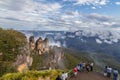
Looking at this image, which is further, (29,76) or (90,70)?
(90,70)

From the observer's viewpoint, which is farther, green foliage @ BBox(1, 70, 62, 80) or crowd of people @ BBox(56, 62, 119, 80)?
crowd of people @ BBox(56, 62, 119, 80)

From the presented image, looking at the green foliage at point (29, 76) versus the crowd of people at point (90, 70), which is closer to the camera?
the green foliage at point (29, 76)

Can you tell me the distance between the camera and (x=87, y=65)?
64.0 metres

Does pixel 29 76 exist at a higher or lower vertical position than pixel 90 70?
higher

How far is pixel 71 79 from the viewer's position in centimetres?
5316

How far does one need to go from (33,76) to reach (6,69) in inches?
4773

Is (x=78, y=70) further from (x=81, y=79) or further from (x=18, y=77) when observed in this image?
(x=18, y=77)

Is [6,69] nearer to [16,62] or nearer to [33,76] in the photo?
[16,62]

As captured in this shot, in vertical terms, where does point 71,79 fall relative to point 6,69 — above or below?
above

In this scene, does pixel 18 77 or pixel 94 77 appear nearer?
pixel 18 77

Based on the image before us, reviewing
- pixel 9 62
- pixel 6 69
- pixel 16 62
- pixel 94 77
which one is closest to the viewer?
pixel 94 77

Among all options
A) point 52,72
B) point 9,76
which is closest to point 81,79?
point 52,72

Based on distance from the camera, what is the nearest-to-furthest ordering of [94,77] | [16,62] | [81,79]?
[81,79] → [94,77] → [16,62]

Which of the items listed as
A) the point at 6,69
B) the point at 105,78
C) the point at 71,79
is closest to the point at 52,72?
the point at 71,79
